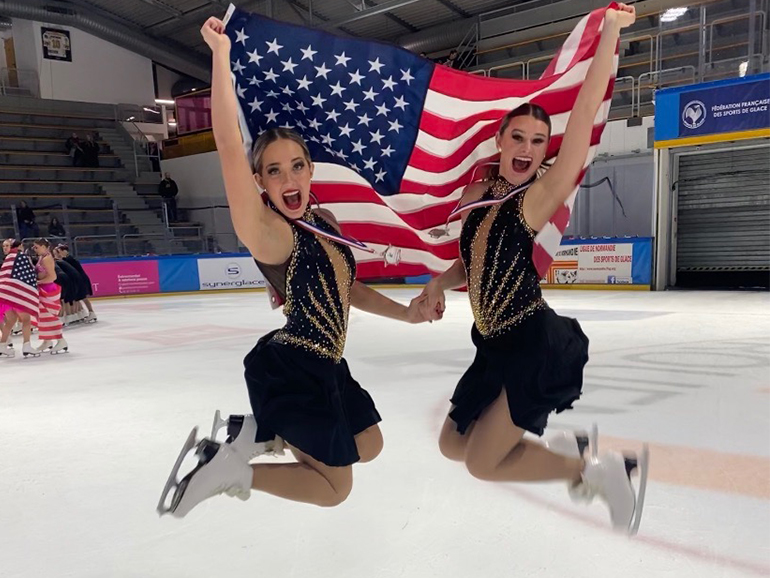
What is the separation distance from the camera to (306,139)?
243cm

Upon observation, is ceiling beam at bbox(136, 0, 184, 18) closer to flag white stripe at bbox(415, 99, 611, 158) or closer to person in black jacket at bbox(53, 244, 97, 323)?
person in black jacket at bbox(53, 244, 97, 323)

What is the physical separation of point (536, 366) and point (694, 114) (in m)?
11.0

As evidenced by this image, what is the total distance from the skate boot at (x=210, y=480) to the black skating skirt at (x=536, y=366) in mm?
858

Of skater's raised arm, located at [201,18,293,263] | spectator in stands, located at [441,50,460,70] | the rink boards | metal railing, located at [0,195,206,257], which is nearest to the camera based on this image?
skater's raised arm, located at [201,18,293,263]

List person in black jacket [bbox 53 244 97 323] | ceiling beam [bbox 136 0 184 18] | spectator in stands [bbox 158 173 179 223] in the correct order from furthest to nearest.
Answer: spectator in stands [bbox 158 173 179 223], ceiling beam [bbox 136 0 184 18], person in black jacket [bbox 53 244 97 323]

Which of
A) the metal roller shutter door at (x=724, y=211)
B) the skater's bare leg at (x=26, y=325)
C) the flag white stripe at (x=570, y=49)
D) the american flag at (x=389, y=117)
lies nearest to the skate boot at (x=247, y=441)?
the american flag at (x=389, y=117)

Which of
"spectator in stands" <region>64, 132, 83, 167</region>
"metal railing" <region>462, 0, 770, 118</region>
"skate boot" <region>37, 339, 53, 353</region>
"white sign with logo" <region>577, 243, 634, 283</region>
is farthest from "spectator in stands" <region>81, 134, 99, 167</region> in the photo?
"metal railing" <region>462, 0, 770, 118</region>

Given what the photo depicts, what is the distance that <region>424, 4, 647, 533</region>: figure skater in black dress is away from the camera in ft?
6.32

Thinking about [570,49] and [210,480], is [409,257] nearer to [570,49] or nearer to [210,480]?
[570,49]

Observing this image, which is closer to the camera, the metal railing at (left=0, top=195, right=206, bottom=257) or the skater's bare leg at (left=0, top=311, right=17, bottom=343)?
the skater's bare leg at (left=0, top=311, right=17, bottom=343)

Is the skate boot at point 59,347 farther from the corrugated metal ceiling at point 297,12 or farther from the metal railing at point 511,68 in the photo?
the corrugated metal ceiling at point 297,12

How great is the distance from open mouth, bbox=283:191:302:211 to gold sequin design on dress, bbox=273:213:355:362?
7 centimetres

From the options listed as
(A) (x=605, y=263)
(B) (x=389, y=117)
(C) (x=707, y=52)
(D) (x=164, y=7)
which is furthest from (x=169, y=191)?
(B) (x=389, y=117)

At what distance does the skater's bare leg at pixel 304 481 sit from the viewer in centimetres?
189
